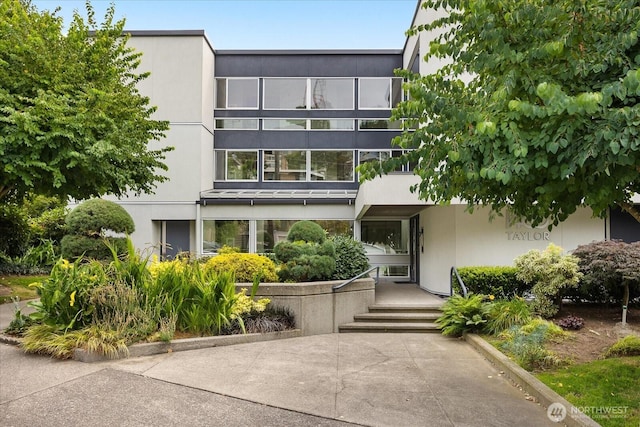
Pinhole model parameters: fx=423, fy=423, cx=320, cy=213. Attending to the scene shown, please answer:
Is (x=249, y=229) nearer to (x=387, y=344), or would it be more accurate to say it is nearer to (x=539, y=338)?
(x=387, y=344)

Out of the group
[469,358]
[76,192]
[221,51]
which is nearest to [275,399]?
[469,358]

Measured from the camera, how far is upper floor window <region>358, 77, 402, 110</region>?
20.2m

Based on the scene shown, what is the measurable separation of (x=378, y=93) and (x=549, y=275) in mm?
13555

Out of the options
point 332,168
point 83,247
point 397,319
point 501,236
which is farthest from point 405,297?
point 83,247

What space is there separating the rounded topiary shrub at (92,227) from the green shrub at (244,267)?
6.42m

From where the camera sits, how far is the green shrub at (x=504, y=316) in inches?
318

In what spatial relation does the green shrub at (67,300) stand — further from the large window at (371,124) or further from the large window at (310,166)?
the large window at (371,124)

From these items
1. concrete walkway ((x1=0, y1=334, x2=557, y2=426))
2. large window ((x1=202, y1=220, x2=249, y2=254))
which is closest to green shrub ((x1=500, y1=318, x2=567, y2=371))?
concrete walkway ((x1=0, y1=334, x2=557, y2=426))

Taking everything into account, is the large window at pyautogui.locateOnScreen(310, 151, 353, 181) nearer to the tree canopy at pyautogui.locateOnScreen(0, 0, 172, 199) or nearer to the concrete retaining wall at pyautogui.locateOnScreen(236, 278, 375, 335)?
the tree canopy at pyautogui.locateOnScreen(0, 0, 172, 199)

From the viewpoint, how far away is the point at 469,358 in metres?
7.03

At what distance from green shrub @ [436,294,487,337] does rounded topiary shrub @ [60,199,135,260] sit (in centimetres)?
1057

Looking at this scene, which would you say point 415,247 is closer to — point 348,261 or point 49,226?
point 348,261

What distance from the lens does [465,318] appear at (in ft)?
27.6

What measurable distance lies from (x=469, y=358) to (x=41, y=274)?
14.9m
